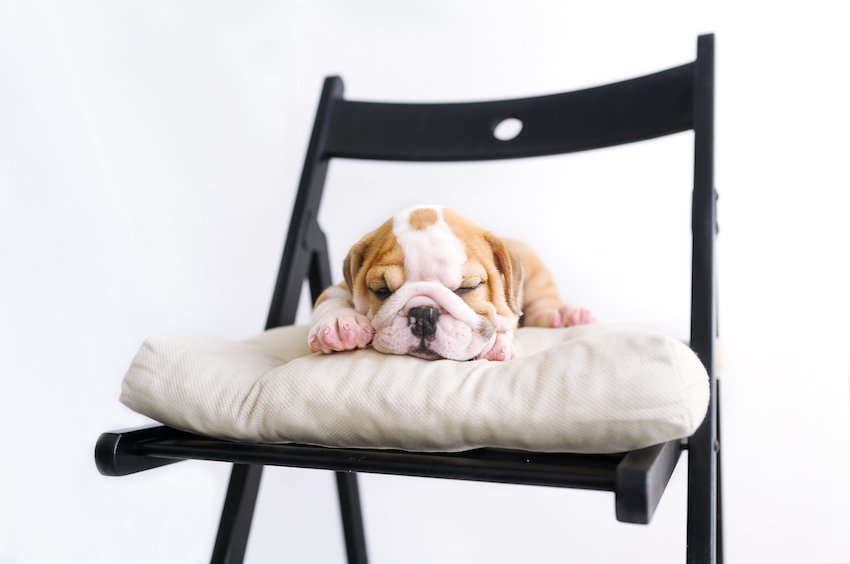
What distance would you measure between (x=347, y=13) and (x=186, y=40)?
373 mm

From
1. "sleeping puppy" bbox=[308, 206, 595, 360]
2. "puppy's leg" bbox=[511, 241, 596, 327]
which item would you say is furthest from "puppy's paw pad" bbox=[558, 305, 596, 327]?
"sleeping puppy" bbox=[308, 206, 595, 360]

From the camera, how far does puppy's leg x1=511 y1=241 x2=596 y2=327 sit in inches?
33.3

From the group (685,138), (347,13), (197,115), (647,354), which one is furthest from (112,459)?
(347,13)

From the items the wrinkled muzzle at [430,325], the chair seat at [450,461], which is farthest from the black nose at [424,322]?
the chair seat at [450,461]

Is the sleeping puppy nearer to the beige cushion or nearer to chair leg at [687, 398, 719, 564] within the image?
the beige cushion

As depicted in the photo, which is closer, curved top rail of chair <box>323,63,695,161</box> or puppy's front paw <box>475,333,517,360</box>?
puppy's front paw <box>475,333,517,360</box>

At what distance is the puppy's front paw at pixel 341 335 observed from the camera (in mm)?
623

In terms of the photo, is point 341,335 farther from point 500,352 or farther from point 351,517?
point 351,517

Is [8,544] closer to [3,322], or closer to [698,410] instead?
[3,322]

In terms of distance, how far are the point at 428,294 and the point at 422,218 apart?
0.30 feet

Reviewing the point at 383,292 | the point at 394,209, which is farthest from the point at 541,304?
the point at 394,209

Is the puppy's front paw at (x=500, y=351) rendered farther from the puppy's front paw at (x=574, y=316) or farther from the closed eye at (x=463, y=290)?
the puppy's front paw at (x=574, y=316)

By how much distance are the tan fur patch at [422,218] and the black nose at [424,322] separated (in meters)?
0.09

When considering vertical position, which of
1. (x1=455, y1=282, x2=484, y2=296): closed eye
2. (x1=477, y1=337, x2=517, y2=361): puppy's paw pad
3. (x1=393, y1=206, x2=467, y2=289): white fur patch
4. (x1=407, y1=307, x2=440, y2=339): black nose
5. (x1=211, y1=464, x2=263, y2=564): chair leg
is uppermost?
(x1=393, y1=206, x2=467, y2=289): white fur patch
